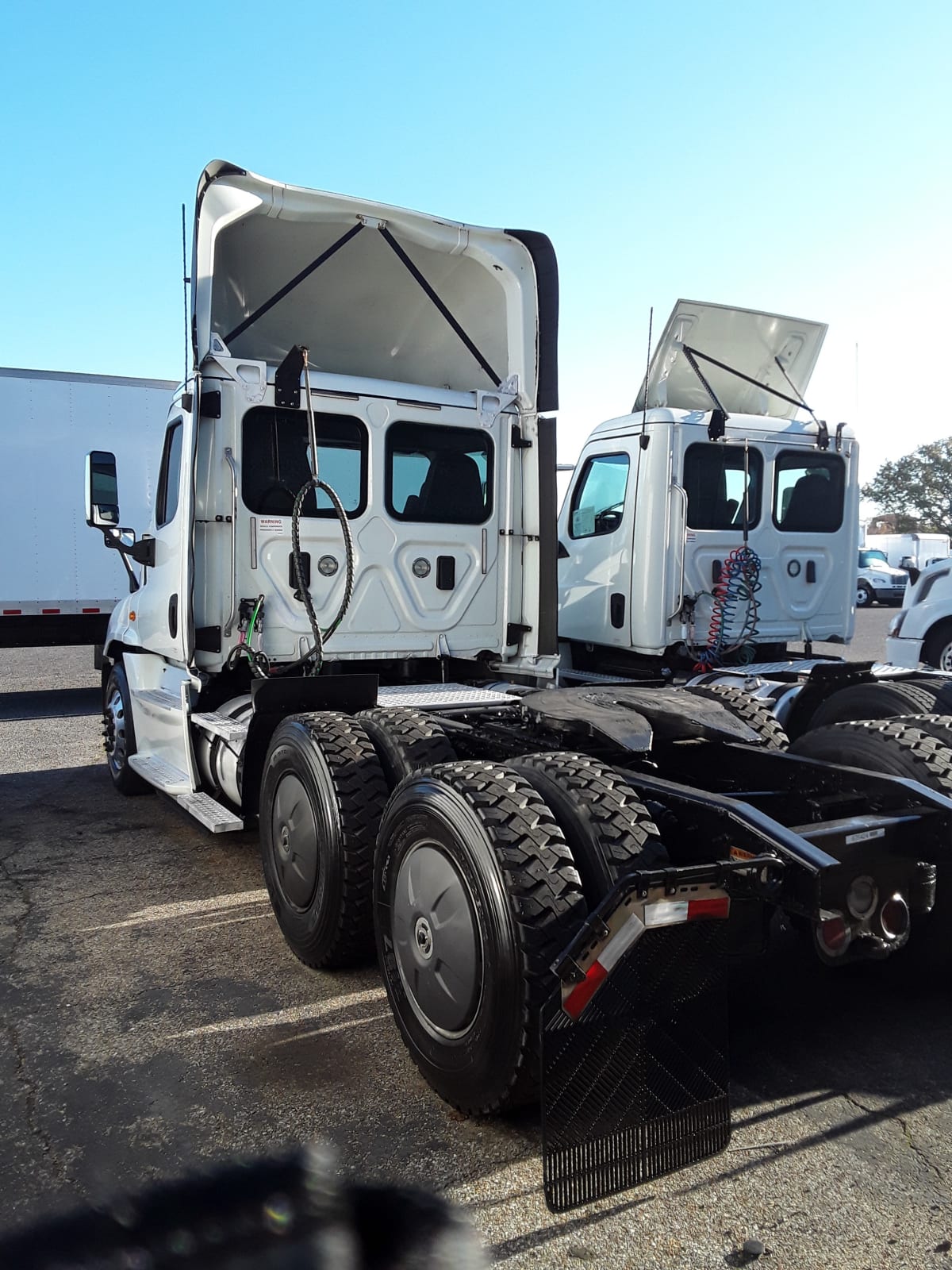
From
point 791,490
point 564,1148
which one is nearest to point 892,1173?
point 564,1148

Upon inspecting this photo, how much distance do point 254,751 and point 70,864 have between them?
5.14ft

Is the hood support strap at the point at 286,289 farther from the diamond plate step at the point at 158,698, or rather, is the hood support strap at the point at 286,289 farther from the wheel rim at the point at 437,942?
the wheel rim at the point at 437,942

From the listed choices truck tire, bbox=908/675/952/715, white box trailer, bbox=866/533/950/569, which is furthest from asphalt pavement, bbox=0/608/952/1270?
white box trailer, bbox=866/533/950/569

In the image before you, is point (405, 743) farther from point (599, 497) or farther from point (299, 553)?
point (599, 497)

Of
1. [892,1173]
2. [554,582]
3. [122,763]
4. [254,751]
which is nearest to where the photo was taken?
[892,1173]

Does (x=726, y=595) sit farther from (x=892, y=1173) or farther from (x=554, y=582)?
(x=892, y=1173)

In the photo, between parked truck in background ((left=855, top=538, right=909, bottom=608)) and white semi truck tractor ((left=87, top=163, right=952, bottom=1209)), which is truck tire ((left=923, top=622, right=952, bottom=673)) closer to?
white semi truck tractor ((left=87, top=163, right=952, bottom=1209))

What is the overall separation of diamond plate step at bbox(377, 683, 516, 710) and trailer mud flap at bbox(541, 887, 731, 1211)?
2242 mm

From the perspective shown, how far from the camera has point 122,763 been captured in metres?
7.05

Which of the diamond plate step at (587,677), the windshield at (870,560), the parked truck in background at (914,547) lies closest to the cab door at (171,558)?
the diamond plate step at (587,677)

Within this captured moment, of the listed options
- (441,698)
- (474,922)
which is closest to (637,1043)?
(474,922)

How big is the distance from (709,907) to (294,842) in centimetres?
206

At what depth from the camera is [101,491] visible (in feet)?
20.0

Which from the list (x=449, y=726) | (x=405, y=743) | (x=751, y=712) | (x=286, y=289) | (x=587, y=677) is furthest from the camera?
(x=587, y=677)
